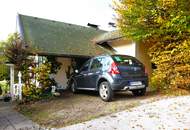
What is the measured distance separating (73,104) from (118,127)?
13.7 ft

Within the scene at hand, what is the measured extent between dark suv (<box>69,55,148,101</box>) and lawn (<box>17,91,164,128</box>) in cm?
58

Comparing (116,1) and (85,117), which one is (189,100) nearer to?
(85,117)

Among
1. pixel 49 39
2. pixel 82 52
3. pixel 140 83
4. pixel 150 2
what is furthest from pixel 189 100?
pixel 49 39

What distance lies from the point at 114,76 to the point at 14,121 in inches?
166

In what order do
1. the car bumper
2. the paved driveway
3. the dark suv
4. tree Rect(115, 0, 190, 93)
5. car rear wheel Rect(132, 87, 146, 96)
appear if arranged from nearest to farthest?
the paved driveway
the car bumper
the dark suv
car rear wheel Rect(132, 87, 146, 96)
tree Rect(115, 0, 190, 93)

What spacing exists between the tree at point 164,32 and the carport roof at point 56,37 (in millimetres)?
3779

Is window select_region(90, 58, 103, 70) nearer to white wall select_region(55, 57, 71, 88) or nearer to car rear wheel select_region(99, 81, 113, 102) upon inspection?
car rear wheel select_region(99, 81, 113, 102)

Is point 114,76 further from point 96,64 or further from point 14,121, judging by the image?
point 14,121

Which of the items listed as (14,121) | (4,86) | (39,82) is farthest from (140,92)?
(4,86)

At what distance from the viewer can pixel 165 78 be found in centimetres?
1391

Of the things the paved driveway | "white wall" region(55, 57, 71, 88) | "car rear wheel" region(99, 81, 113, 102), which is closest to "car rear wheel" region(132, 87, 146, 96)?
→ "car rear wheel" region(99, 81, 113, 102)

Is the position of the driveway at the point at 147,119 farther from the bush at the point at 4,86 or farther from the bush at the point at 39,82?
the bush at the point at 4,86

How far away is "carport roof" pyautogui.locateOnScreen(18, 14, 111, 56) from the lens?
1645 centimetres

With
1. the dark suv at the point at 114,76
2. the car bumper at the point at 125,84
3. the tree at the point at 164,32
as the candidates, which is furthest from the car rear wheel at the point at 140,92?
the tree at the point at 164,32
